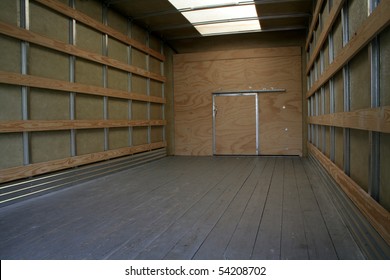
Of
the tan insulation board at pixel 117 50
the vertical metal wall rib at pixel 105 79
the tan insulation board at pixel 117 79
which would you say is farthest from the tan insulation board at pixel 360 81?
the tan insulation board at pixel 117 50

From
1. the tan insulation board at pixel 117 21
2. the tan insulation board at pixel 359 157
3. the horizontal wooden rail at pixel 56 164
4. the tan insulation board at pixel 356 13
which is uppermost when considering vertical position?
the tan insulation board at pixel 117 21

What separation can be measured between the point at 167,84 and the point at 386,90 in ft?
24.1

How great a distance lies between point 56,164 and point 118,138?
1877 millimetres

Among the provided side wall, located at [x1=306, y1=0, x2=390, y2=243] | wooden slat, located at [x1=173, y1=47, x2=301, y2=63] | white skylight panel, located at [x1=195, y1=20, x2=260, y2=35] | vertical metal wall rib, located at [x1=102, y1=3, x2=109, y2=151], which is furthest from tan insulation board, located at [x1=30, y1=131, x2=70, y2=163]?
wooden slat, located at [x1=173, y1=47, x2=301, y2=63]

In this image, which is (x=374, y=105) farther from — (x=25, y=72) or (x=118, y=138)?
(x=118, y=138)

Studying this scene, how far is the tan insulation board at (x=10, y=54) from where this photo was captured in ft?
12.0

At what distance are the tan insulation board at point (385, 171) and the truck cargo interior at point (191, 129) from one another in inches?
0.7

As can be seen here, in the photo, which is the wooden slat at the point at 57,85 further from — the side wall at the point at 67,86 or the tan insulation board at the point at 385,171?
the tan insulation board at the point at 385,171

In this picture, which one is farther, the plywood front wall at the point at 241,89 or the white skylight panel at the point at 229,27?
the plywood front wall at the point at 241,89

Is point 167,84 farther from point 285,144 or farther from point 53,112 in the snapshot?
point 53,112

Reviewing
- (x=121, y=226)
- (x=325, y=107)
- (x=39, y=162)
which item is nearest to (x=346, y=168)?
(x=325, y=107)

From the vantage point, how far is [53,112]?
14.8 feet

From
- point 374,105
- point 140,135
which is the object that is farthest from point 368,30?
point 140,135

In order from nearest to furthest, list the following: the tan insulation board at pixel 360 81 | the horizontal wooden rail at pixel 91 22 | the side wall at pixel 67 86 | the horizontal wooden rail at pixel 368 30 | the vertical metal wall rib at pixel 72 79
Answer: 1. the horizontal wooden rail at pixel 368 30
2. the tan insulation board at pixel 360 81
3. the side wall at pixel 67 86
4. the horizontal wooden rail at pixel 91 22
5. the vertical metal wall rib at pixel 72 79
